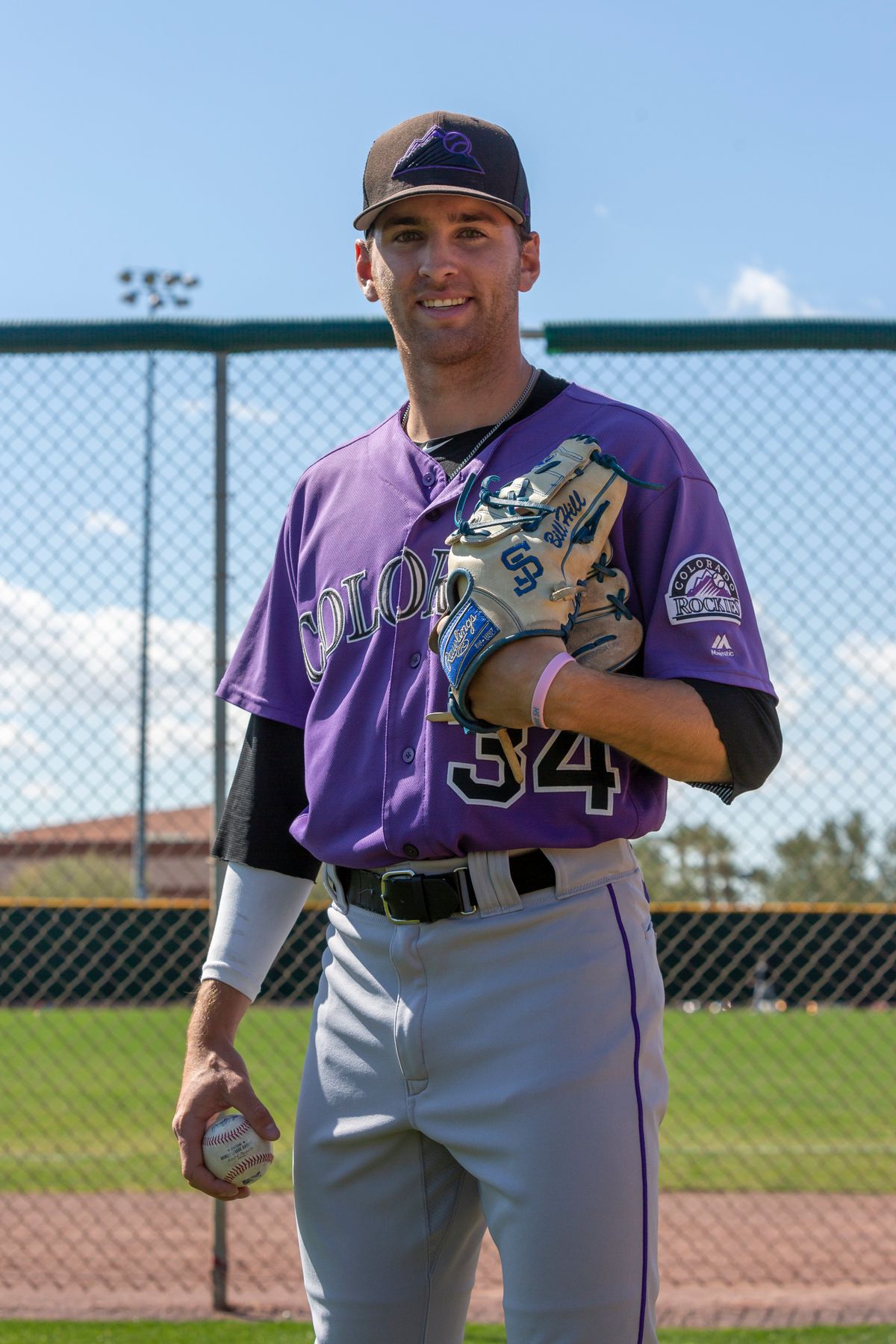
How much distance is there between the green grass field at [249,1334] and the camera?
3258 millimetres

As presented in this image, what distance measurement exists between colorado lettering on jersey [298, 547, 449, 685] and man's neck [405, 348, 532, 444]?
0.21 metres

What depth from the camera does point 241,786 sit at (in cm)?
201

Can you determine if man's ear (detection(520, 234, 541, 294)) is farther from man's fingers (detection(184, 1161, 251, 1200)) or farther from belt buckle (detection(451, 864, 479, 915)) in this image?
man's fingers (detection(184, 1161, 251, 1200))

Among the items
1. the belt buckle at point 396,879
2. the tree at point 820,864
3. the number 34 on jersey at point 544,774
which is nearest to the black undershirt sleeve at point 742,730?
the number 34 on jersey at point 544,774

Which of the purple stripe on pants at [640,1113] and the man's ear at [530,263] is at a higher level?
the man's ear at [530,263]

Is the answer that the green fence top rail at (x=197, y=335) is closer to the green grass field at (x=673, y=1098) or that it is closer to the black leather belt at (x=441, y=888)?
the black leather belt at (x=441, y=888)

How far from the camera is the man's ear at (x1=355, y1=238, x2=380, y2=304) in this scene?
1.89 m

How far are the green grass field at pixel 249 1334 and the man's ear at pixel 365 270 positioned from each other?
262 cm

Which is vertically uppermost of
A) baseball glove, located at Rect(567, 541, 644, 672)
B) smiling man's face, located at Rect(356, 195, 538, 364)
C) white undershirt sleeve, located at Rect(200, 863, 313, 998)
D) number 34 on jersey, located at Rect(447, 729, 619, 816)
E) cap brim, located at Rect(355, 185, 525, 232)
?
cap brim, located at Rect(355, 185, 525, 232)

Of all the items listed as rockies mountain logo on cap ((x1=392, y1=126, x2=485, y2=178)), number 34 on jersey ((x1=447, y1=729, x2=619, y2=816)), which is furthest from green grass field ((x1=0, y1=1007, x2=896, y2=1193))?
rockies mountain logo on cap ((x1=392, y1=126, x2=485, y2=178))

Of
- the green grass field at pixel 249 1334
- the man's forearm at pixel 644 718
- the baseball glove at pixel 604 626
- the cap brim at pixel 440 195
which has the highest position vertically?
the cap brim at pixel 440 195

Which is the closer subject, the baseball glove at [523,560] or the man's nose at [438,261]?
the baseball glove at [523,560]

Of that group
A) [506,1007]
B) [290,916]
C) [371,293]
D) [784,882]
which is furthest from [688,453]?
[784,882]

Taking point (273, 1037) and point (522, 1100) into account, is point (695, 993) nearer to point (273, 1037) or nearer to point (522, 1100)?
point (273, 1037)
